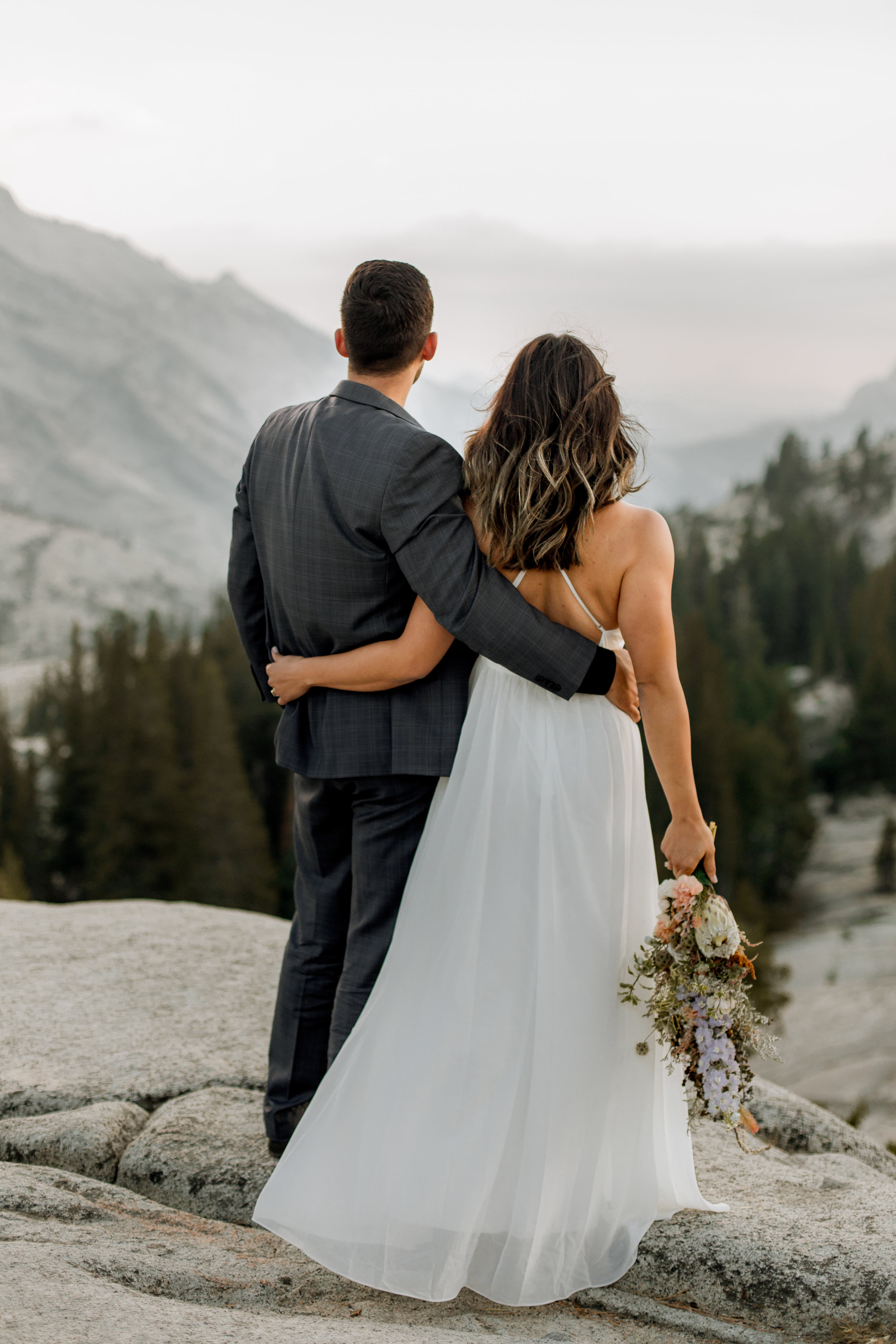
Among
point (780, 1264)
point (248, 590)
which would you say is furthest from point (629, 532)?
point (780, 1264)

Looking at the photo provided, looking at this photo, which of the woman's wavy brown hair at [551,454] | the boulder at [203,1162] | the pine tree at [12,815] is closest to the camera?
the woman's wavy brown hair at [551,454]

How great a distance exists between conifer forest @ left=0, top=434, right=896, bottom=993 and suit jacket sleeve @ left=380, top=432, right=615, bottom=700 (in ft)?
125

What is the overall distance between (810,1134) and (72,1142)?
3332 millimetres

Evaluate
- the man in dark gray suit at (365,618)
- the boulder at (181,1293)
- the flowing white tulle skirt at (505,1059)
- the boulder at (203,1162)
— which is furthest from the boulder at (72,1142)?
the flowing white tulle skirt at (505,1059)

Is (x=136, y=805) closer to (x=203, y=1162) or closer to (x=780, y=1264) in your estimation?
(x=203, y=1162)

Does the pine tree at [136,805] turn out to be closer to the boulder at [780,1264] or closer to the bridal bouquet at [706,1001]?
the boulder at [780,1264]

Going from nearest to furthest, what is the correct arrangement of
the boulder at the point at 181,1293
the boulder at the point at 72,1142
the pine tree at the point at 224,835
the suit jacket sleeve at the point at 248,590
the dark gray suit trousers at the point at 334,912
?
the boulder at the point at 181,1293 → the dark gray suit trousers at the point at 334,912 → the suit jacket sleeve at the point at 248,590 → the boulder at the point at 72,1142 → the pine tree at the point at 224,835

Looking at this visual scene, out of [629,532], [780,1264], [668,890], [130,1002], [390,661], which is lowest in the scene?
[130,1002]

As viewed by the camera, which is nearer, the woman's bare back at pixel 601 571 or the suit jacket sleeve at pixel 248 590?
the woman's bare back at pixel 601 571

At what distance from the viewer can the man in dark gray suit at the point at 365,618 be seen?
128 inches

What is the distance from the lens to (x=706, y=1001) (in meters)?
3.23

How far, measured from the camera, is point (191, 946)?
6.62 meters

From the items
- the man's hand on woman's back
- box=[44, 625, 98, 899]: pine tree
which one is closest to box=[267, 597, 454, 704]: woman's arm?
the man's hand on woman's back

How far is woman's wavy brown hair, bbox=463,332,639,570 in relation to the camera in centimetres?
313
